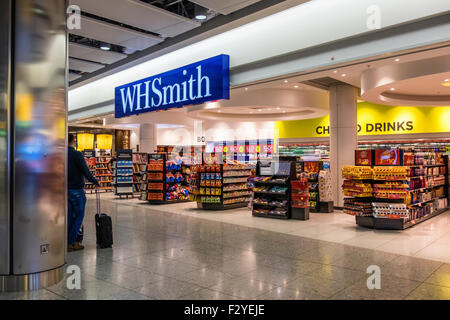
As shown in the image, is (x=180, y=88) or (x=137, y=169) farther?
(x=137, y=169)

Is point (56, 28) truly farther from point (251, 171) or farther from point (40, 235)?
point (251, 171)

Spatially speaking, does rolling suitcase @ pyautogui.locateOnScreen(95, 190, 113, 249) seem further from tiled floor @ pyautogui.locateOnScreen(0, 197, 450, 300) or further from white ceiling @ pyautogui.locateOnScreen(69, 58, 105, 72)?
white ceiling @ pyautogui.locateOnScreen(69, 58, 105, 72)

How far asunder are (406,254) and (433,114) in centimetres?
978

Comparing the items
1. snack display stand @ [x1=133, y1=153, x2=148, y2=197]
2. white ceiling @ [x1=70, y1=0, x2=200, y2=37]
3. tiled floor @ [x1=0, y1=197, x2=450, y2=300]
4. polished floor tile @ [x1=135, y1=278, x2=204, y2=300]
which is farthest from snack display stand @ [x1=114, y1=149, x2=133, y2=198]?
polished floor tile @ [x1=135, y1=278, x2=204, y2=300]

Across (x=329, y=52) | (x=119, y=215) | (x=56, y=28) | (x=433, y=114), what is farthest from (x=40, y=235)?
(x=433, y=114)

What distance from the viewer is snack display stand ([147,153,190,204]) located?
12268 mm

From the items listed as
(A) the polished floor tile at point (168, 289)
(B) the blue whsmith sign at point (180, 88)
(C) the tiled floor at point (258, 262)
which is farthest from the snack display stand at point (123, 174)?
(A) the polished floor tile at point (168, 289)

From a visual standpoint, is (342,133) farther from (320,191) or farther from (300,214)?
(300,214)

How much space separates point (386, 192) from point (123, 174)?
9991 millimetres

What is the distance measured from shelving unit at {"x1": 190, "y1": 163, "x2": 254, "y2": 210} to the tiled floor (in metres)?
2.23

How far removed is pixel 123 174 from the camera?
46.9 ft

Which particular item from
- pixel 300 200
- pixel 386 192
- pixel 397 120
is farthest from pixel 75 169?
pixel 397 120

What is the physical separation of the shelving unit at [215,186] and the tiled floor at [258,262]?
87.9 inches
